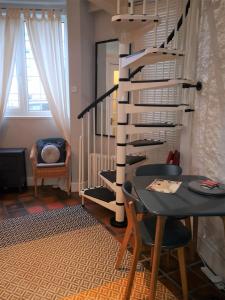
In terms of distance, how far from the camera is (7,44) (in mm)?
3854

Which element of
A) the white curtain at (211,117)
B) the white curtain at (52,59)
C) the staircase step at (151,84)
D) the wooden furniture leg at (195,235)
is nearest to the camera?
the white curtain at (211,117)

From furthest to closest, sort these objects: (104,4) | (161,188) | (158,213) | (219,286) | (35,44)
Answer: (35,44)
(104,4)
(219,286)
(161,188)
(158,213)

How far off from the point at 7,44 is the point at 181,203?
11.4ft

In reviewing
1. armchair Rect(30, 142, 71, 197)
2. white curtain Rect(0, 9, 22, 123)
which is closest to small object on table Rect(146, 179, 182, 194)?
armchair Rect(30, 142, 71, 197)

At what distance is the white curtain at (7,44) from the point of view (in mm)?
3811

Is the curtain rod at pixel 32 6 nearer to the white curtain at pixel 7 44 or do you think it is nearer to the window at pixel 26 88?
the white curtain at pixel 7 44

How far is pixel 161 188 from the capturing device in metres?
1.91

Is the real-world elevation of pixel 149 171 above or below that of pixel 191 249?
above

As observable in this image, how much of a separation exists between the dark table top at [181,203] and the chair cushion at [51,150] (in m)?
2.24

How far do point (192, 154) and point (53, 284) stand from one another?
1738 millimetres

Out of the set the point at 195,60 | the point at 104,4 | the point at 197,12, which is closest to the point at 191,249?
the point at 195,60

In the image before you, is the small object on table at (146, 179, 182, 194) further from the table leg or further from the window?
the window

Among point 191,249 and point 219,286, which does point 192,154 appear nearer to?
point 191,249

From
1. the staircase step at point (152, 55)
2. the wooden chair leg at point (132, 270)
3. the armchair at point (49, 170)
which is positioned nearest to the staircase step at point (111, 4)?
the staircase step at point (152, 55)
